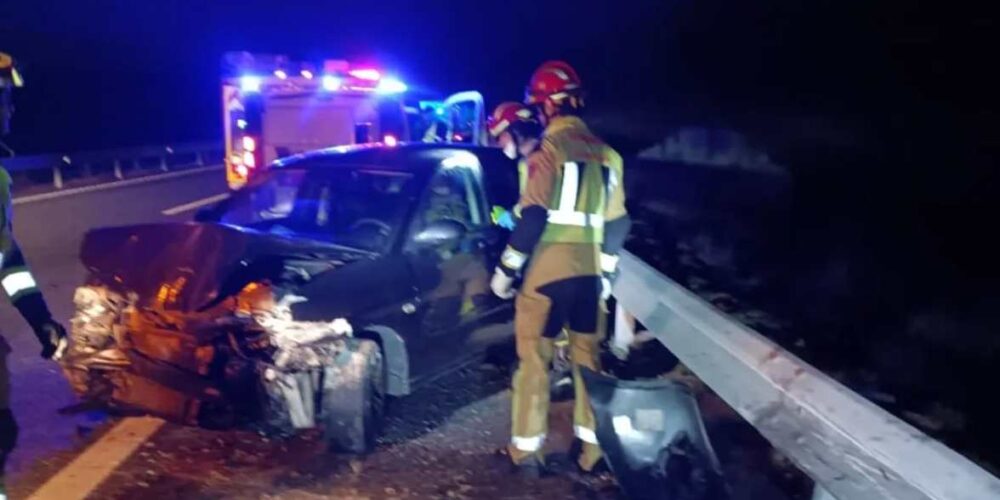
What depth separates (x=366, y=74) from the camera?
608 inches

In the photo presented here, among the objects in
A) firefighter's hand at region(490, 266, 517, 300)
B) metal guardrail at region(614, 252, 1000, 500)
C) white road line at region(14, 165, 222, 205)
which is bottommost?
white road line at region(14, 165, 222, 205)

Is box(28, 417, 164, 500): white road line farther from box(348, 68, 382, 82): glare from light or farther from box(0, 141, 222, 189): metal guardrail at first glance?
box(0, 141, 222, 189): metal guardrail

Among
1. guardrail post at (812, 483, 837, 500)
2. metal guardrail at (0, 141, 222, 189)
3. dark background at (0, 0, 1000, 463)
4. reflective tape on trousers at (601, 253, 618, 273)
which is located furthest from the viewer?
metal guardrail at (0, 141, 222, 189)

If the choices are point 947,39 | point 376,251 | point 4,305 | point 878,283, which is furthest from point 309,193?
point 947,39

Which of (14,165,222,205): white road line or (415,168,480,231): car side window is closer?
(415,168,480,231): car side window

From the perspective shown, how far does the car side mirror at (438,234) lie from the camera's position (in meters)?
5.70

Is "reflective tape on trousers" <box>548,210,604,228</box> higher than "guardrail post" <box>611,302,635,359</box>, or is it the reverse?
"reflective tape on trousers" <box>548,210,604,228</box>

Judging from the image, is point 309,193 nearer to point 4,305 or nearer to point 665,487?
point 665,487

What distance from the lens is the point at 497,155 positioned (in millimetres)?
7008

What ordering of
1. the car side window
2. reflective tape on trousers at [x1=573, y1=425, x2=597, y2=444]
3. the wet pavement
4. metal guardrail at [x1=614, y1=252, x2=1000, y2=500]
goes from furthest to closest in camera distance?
the car side window
reflective tape on trousers at [x1=573, y1=425, x2=597, y2=444]
the wet pavement
metal guardrail at [x1=614, y1=252, x2=1000, y2=500]

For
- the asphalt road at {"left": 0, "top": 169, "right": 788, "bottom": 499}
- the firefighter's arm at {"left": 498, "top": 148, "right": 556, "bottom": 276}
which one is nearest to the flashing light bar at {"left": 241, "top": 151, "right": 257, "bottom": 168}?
the asphalt road at {"left": 0, "top": 169, "right": 788, "bottom": 499}

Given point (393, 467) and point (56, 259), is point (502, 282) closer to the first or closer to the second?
point (393, 467)

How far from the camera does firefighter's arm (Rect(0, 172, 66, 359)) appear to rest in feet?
11.8

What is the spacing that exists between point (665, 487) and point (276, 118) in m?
11.8
